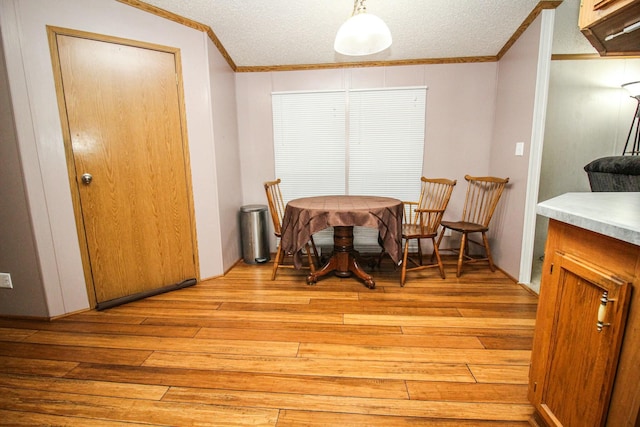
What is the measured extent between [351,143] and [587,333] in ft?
9.10

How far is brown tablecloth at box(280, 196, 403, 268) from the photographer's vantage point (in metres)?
2.28

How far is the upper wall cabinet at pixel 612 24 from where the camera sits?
0.93 m

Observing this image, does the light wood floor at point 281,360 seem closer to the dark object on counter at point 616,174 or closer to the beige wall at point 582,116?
the dark object on counter at point 616,174

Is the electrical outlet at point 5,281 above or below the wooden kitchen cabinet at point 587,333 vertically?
below

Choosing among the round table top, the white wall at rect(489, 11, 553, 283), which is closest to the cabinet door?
the round table top

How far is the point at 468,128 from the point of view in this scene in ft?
10.5

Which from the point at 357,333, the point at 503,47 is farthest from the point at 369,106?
the point at 357,333

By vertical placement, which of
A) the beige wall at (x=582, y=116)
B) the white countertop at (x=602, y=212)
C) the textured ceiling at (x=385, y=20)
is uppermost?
the textured ceiling at (x=385, y=20)

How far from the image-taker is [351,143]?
335 cm

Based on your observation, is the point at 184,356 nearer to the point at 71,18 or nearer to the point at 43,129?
the point at 43,129

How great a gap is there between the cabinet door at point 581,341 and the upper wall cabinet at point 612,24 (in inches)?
32.1

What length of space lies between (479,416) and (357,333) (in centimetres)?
77

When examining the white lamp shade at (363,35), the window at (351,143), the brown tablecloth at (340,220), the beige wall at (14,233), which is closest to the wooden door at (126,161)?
the beige wall at (14,233)

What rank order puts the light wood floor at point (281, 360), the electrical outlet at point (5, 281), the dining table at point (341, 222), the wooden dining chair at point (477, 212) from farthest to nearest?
1. the wooden dining chair at point (477, 212)
2. the dining table at point (341, 222)
3. the electrical outlet at point (5, 281)
4. the light wood floor at point (281, 360)
